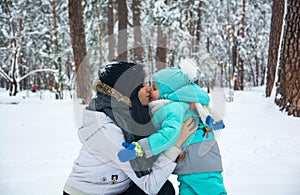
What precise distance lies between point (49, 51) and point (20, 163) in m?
23.0

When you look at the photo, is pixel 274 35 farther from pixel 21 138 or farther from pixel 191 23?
pixel 191 23

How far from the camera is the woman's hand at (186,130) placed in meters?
2.12

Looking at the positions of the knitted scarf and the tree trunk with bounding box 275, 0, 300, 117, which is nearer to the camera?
the knitted scarf

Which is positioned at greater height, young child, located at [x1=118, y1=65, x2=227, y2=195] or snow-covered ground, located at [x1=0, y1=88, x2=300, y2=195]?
young child, located at [x1=118, y1=65, x2=227, y2=195]

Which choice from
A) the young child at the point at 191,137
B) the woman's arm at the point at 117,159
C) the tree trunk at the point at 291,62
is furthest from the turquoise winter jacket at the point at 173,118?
the tree trunk at the point at 291,62

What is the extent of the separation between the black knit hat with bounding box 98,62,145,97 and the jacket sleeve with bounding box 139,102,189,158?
0.97ft

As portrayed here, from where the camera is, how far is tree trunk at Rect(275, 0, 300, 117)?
6102mm

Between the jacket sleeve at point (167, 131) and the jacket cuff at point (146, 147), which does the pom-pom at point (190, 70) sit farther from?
the jacket cuff at point (146, 147)

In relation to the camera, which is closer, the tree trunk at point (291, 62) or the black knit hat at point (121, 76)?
the black knit hat at point (121, 76)

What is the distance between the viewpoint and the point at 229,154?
13.9ft

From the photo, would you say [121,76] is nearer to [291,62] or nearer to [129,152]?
[129,152]

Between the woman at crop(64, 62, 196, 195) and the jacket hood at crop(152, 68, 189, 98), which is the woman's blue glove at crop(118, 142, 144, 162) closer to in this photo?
the woman at crop(64, 62, 196, 195)

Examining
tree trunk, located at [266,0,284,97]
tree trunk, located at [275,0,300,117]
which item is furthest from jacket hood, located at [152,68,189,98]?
tree trunk, located at [266,0,284,97]

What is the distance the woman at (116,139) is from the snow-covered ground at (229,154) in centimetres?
35
